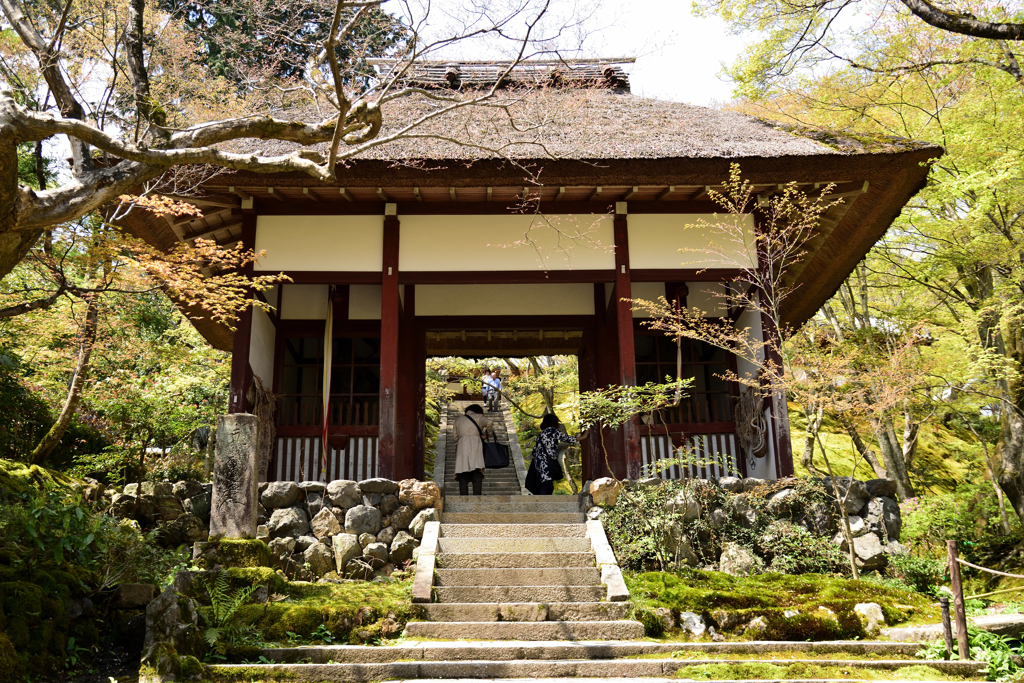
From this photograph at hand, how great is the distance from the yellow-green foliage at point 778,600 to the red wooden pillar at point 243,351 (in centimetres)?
532

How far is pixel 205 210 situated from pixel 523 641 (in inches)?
291

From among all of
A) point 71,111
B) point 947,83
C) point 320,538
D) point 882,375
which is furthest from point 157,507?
point 947,83

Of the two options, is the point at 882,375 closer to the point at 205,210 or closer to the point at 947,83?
the point at 947,83

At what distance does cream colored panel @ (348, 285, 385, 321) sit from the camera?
449 inches

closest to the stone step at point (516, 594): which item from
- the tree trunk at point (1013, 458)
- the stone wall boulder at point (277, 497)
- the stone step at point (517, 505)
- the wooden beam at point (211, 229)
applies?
the stone step at point (517, 505)

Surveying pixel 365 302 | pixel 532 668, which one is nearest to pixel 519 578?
pixel 532 668

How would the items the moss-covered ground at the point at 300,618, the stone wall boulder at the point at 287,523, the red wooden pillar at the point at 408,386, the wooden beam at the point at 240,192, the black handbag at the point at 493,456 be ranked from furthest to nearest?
the red wooden pillar at the point at 408,386
the black handbag at the point at 493,456
the wooden beam at the point at 240,192
the stone wall boulder at the point at 287,523
the moss-covered ground at the point at 300,618

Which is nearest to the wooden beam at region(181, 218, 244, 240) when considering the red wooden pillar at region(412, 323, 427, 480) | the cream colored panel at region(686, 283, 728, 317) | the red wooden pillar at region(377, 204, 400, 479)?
the red wooden pillar at region(377, 204, 400, 479)

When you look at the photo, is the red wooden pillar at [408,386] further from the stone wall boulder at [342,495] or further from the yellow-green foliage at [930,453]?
the yellow-green foliage at [930,453]

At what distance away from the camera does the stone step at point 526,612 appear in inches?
244

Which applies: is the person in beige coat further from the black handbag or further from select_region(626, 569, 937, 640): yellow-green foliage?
select_region(626, 569, 937, 640): yellow-green foliage

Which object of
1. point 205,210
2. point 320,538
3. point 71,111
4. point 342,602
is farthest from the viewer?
point 205,210

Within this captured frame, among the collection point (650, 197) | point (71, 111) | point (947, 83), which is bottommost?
point (71, 111)

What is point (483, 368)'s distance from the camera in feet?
61.9
